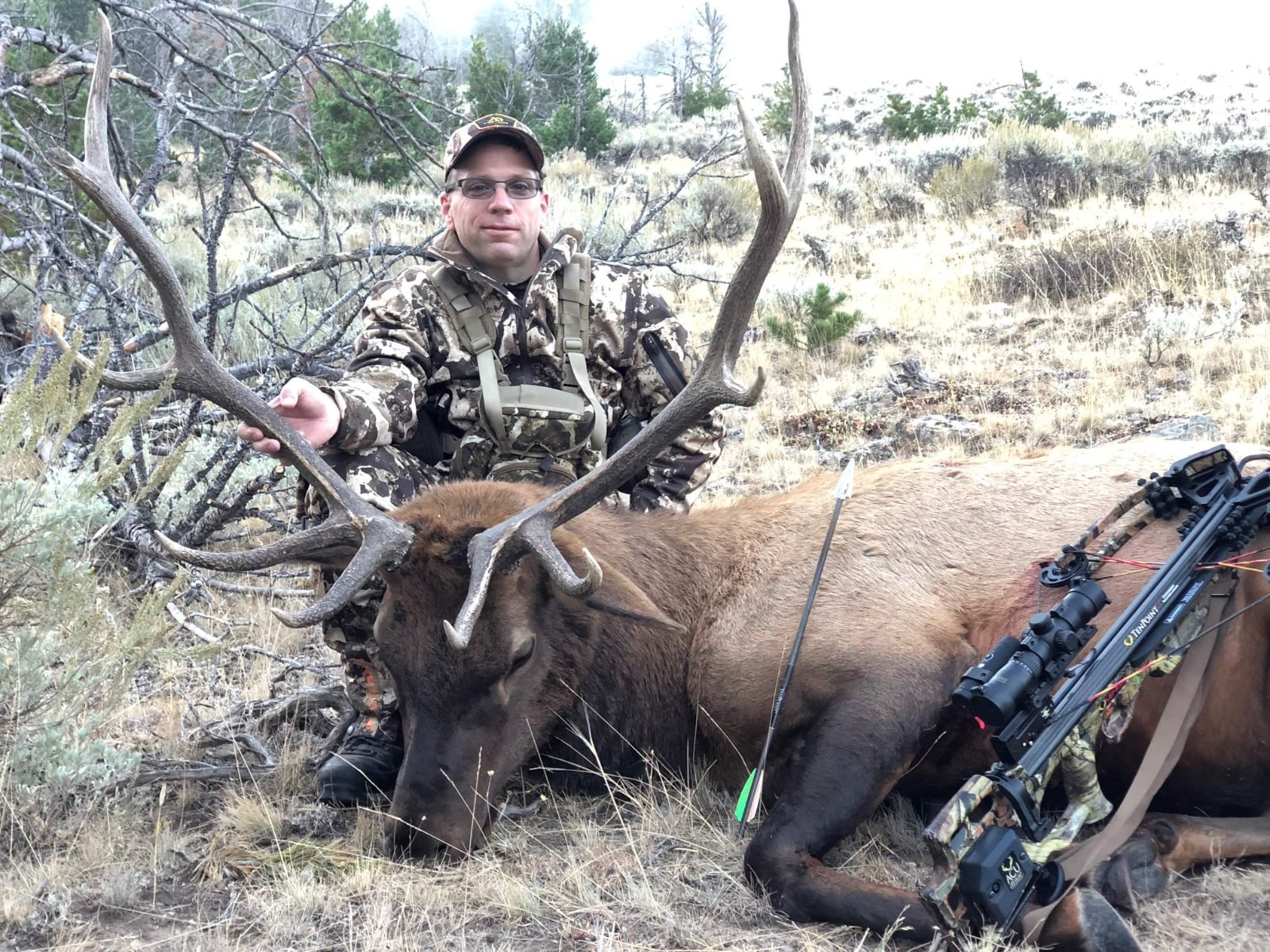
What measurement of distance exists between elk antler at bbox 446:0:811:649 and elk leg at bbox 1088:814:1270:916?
1644mm

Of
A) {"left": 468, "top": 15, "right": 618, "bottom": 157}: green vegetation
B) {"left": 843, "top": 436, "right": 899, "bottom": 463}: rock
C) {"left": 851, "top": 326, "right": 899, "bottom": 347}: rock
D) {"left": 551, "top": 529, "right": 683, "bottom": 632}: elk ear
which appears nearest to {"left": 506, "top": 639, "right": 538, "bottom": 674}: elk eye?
{"left": 551, "top": 529, "right": 683, "bottom": 632}: elk ear

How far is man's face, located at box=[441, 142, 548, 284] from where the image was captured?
16.6ft

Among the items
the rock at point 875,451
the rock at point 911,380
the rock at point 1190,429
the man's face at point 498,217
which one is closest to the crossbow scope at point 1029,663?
the man's face at point 498,217

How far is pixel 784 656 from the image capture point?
3.76m

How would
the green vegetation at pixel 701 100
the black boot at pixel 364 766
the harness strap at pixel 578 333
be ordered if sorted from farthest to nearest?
the green vegetation at pixel 701 100 < the harness strap at pixel 578 333 < the black boot at pixel 364 766

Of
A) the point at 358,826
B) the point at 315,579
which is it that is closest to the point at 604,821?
the point at 358,826

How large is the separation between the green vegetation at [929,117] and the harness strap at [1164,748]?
69.1ft

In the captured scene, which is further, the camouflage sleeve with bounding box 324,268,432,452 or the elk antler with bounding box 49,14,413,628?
the camouflage sleeve with bounding box 324,268,432,452

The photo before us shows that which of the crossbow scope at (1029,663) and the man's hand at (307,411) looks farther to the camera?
the man's hand at (307,411)

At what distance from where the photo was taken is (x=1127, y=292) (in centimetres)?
1003

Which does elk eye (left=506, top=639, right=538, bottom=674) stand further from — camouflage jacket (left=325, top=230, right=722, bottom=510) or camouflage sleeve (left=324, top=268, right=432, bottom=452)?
camouflage jacket (left=325, top=230, right=722, bottom=510)

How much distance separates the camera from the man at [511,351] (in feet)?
16.1

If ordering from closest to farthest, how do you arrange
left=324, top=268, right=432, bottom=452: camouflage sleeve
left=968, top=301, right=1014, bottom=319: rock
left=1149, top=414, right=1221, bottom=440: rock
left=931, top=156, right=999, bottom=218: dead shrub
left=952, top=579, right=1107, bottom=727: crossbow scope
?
left=952, top=579, right=1107, bottom=727: crossbow scope < left=324, top=268, right=432, bottom=452: camouflage sleeve < left=1149, top=414, right=1221, bottom=440: rock < left=968, top=301, right=1014, bottom=319: rock < left=931, top=156, right=999, bottom=218: dead shrub

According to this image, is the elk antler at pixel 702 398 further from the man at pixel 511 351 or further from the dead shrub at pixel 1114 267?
the dead shrub at pixel 1114 267
